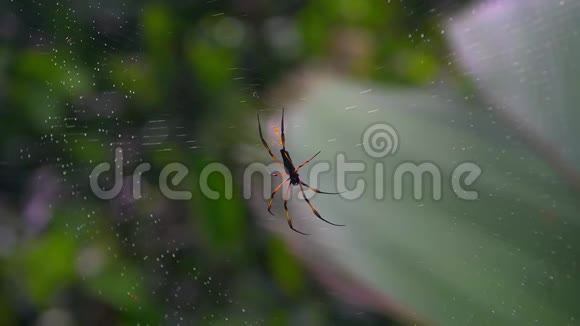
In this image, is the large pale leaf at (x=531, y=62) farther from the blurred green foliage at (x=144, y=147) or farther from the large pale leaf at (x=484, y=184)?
the blurred green foliage at (x=144, y=147)

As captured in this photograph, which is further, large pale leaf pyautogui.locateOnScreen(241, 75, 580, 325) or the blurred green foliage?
the blurred green foliage

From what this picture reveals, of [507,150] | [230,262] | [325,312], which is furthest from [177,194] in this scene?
[507,150]

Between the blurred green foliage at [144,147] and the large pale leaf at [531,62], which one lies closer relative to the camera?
the large pale leaf at [531,62]

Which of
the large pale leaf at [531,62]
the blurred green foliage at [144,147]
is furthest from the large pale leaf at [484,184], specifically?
the blurred green foliage at [144,147]

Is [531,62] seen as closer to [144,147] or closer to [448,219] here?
[448,219]

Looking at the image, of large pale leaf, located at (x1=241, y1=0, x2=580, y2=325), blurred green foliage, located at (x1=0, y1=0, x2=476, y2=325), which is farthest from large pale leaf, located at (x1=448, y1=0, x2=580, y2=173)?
blurred green foliage, located at (x1=0, y1=0, x2=476, y2=325)

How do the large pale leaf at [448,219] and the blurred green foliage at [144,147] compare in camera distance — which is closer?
the large pale leaf at [448,219]

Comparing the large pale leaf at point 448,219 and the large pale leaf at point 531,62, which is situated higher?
the large pale leaf at point 531,62

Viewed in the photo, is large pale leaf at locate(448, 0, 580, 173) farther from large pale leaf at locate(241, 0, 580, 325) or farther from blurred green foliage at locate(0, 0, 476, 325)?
blurred green foliage at locate(0, 0, 476, 325)

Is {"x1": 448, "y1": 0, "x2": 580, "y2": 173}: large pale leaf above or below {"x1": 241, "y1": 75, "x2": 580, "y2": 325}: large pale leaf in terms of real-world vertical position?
above

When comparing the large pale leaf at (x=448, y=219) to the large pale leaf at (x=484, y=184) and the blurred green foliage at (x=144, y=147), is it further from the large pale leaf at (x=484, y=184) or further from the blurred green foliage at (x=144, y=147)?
the blurred green foliage at (x=144, y=147)

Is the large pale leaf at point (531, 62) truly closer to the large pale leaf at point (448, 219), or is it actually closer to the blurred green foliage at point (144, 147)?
the large pale leaf at point (448, 219)

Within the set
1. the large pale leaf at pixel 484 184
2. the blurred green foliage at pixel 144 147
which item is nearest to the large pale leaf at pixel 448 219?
the large pale leaf at pixel 484 184
